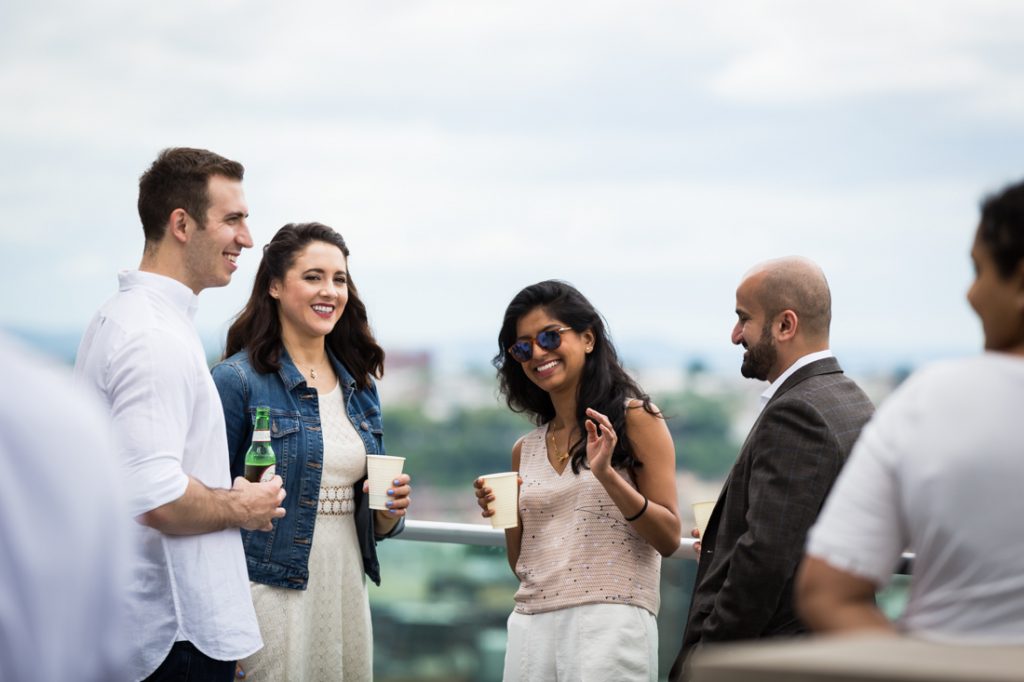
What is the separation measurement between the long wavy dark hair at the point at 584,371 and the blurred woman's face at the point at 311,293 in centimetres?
56

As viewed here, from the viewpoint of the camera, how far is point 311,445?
3547 millimetres

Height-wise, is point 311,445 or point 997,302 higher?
point 997,302

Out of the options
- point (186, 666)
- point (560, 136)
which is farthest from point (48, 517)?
point (560, 136)

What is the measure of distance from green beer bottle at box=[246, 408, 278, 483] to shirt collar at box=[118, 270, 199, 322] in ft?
1.16

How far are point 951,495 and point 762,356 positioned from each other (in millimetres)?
1572

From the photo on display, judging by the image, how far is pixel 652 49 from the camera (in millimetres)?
97562

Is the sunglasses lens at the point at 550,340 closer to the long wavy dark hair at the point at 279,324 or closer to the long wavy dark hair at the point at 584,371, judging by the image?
the long wavy dark hair at the point at 584,371

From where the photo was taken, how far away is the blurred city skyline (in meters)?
77.1

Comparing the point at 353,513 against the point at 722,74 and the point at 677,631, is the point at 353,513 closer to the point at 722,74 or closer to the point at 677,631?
the point at 677,631

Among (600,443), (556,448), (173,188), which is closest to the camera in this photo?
(173,188)

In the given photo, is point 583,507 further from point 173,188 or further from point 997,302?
point 997,302

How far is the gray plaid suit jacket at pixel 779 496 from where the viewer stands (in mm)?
2787

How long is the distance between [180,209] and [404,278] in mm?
109090

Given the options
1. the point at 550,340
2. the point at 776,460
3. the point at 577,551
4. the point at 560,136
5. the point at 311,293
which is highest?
the point at 560,136
